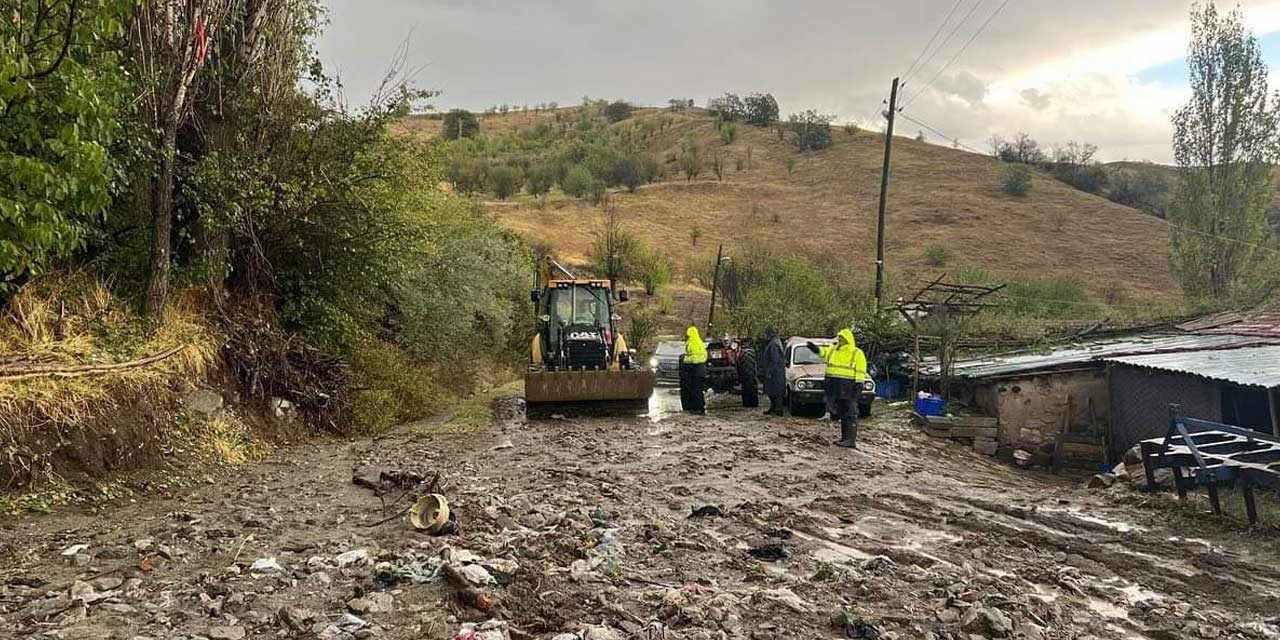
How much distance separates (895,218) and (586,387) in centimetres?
4707

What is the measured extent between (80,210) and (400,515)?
470 cm

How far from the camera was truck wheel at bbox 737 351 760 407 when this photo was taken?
1856cm

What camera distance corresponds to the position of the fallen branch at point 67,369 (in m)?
7.12

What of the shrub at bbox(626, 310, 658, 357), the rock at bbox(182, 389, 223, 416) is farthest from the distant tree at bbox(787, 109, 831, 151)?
the rock at bbox(182, 389, 223, 416)

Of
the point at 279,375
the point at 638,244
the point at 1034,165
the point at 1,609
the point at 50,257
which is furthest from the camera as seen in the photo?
the point at 1034,165

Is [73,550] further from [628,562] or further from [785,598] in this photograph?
[785,598]

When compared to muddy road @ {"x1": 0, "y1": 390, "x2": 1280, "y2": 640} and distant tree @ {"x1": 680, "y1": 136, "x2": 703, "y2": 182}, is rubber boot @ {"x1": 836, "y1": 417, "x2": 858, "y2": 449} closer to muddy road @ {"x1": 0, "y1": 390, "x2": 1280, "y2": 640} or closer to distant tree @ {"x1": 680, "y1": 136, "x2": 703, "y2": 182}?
muddy road @ {"x1": 0, "y1": 390, "x2": 1280, "y2": 640}

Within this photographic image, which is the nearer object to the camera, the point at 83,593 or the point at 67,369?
the point at 83,593

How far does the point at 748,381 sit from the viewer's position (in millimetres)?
18578

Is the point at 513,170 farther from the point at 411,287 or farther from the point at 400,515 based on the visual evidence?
the point at 400,515

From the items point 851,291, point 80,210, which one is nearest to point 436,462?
point 80,210

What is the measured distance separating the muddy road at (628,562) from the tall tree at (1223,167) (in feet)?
77.7

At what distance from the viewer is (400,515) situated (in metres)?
6.91

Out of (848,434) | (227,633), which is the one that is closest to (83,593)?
(227,633)
